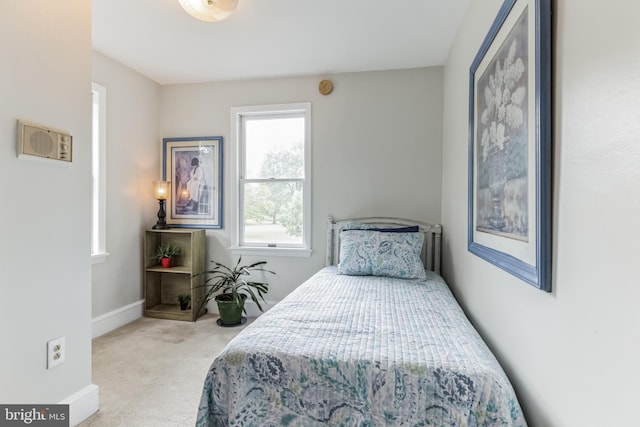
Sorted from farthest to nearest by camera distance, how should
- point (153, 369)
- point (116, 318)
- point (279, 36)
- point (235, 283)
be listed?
point (235, 283), point (116, 318), point (279, 36), point (153, 369)

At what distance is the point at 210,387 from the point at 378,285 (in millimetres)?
1323

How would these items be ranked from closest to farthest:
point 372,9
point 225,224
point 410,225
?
point 372,9 → point 410,225 → point 225,224

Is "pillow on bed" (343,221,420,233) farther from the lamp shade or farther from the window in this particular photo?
the lamp shade

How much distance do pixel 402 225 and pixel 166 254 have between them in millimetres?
2415

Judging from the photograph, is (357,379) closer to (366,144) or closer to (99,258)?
(366,144)

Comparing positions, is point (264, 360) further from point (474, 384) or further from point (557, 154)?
point (557, 154)

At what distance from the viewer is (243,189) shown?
138 inches

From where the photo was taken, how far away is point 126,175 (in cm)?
318

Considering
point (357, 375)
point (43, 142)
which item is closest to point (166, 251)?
point (43, 142)

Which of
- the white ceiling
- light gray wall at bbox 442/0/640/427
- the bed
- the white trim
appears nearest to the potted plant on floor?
the white trim

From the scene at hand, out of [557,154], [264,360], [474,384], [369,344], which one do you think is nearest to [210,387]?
[264,360]

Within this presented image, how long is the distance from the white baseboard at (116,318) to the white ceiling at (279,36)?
2.34 metres

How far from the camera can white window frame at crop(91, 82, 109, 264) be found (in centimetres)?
289

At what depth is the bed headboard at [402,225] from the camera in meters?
2.98
